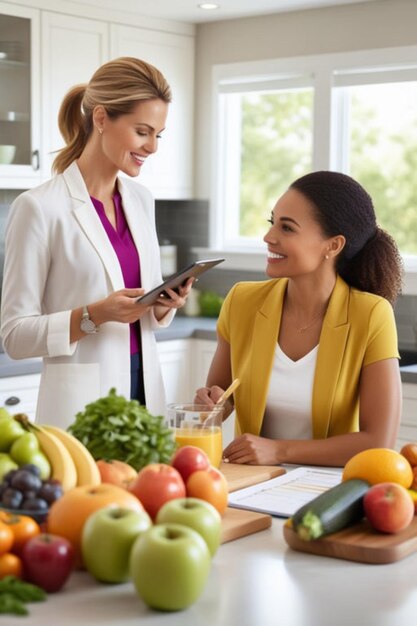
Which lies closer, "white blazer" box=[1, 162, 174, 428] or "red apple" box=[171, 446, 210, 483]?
"red apple" box=[171, 446, 210, 483]

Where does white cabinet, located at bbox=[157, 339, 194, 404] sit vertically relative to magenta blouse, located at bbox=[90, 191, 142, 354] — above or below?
below

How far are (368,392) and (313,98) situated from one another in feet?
8.66

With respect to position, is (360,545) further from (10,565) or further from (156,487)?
(10,565)

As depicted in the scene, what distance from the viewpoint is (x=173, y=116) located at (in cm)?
514

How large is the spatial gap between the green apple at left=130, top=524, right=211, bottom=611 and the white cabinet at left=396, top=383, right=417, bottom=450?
274cm

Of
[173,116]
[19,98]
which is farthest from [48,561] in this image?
[173,116]

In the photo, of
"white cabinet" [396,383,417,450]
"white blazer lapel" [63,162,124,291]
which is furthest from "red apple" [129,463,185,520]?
"white cabinet" [396,383,417,450]

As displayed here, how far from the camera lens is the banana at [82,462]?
1.67 meters

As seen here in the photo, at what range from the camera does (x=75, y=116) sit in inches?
117

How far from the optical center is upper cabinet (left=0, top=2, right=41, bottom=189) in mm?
4309

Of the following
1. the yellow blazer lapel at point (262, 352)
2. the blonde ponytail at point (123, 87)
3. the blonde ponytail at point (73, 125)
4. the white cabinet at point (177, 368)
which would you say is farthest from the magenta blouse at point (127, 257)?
the white cabinet at point (177, 368)

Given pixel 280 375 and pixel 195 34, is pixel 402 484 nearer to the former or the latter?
Answer: pixel 280 375

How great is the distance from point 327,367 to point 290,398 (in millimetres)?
122

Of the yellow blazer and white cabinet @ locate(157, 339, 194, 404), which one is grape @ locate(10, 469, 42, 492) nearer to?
the yellow blazer
